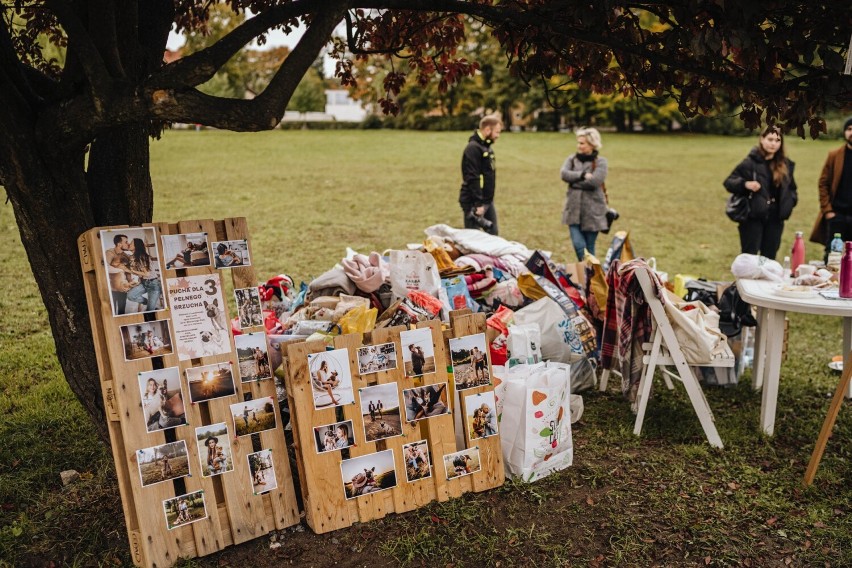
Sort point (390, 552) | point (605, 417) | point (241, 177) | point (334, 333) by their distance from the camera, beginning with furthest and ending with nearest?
point (241, 177)
point (605, 417)
point (334, 333)
point (390, 552)

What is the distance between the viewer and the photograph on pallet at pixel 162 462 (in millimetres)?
3184

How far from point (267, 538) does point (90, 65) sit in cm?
225

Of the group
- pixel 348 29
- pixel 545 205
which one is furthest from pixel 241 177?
pixel 348 29

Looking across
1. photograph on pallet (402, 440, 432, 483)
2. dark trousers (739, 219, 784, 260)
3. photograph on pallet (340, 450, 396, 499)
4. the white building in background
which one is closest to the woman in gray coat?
dark trousers (739, 219, 784, 260)

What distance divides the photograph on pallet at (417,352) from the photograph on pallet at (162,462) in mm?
1121

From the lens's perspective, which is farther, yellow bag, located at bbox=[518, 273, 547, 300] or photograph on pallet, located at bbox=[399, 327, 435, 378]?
yellow bag, located at bbox=[518, 273, 547, 300]

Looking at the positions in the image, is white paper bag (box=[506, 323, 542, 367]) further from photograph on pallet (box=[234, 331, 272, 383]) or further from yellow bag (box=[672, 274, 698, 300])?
photograph on pallet (box=[234, 331, 272, 383])

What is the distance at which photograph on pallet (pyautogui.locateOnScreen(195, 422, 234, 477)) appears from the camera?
3.32 meters

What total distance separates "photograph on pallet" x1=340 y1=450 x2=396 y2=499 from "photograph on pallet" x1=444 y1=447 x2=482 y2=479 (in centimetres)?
32

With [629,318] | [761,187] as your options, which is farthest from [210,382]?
[761,187]

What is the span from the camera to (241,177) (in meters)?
18.7

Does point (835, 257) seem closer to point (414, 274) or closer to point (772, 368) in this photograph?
point (772, 368)

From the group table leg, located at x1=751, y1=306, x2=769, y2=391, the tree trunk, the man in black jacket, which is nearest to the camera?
the tree trunk

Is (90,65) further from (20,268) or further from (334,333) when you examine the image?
(20,268)
